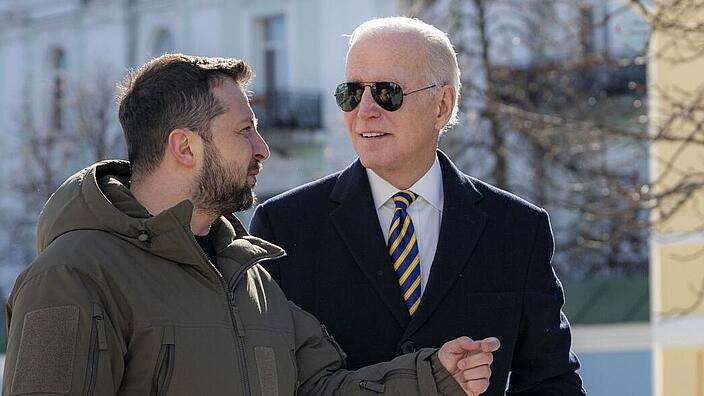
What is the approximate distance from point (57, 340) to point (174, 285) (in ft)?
1.26

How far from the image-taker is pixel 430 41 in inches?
185

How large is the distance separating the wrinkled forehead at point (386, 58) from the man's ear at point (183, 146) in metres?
0.90

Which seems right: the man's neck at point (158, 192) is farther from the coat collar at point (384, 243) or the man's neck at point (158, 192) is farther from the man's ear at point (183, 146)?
the coat collar at point (384, 243)

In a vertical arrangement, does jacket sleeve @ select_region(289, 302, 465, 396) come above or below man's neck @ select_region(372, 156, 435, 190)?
below

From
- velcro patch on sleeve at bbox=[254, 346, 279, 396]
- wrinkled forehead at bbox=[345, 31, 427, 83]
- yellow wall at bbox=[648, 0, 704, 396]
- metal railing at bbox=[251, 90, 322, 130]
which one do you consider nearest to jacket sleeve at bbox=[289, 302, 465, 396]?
velcro patch on sleeve at bbox=[254, 346, 279, 396]

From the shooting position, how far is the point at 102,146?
24.8m

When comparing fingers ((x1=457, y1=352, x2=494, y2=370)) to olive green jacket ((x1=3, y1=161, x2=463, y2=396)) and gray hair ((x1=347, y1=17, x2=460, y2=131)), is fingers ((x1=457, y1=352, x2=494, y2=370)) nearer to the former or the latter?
olive green jacket ((x1=3, y1=161, x2=463, y2=396))

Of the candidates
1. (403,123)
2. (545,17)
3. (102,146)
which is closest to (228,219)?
(403,123)

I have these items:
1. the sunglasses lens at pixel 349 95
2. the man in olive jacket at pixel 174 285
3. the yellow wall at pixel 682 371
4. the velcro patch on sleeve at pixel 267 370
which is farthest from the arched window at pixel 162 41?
the velcro patch on sleeve at pixel 267 370

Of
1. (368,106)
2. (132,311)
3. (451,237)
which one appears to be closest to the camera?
(132,311)

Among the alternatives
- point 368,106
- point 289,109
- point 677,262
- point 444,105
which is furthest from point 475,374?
point 289,109

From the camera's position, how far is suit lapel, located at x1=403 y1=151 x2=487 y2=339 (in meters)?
4.56

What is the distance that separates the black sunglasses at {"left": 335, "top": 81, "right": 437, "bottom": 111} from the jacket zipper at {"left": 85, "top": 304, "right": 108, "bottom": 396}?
136cm

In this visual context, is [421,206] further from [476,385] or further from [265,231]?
[476,385]
